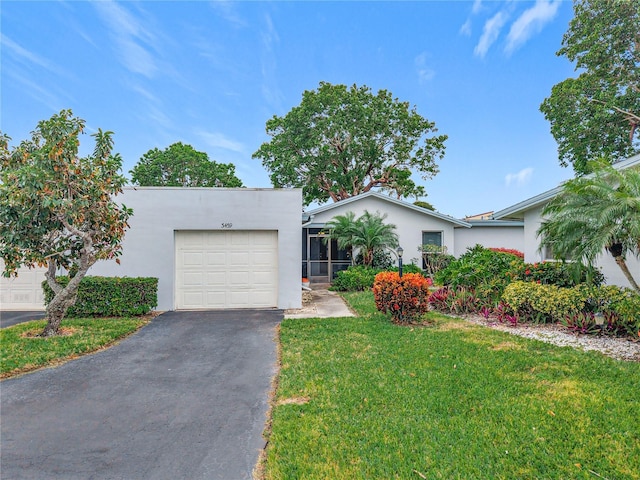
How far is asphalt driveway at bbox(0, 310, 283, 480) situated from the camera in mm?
2969

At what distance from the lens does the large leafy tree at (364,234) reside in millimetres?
14453

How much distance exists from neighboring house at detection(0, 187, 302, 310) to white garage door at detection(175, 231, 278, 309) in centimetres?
3

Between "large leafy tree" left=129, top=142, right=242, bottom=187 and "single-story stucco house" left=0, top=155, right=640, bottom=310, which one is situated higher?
"large leafy tree" left=129, top=142, right=242, bottom=187

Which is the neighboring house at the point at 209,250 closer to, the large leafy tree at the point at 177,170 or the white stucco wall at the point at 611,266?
the white stucco wall at the point at 611,266

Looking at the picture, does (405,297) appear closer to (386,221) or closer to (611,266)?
(611,266)

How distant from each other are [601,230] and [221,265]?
27.8 feet

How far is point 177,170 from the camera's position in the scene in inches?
1264

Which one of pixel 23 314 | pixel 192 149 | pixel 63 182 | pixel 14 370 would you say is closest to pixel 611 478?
pixel 14 370

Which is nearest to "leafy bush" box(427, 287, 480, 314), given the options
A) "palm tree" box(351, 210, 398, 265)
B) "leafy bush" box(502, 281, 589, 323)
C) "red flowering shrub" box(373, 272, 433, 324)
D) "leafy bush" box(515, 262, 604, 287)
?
"leafy bush" box(502, 281, 589, 323)

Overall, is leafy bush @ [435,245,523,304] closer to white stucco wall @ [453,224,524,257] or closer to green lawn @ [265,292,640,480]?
green lawn @ [265,292,640,480]

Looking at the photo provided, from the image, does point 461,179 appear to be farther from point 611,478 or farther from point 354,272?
point 611,478

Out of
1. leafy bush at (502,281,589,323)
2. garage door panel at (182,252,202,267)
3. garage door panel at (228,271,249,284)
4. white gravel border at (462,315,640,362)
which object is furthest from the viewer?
garage door panel at (228,271,249,284)

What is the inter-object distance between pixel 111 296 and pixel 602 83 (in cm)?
2359

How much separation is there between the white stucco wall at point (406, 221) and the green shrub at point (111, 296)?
30.9ft
